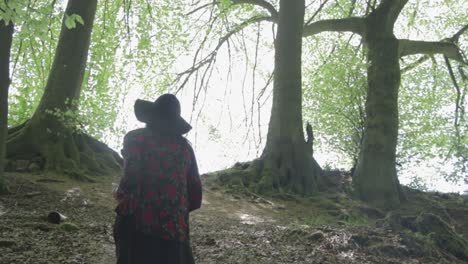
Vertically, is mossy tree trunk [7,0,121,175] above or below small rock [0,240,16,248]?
above

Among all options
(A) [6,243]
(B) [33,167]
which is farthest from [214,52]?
(A) [6,243]

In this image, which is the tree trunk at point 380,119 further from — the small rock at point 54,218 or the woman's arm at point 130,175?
the woman's arm at point 130,175

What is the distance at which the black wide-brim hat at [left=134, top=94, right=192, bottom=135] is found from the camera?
285 centimetres

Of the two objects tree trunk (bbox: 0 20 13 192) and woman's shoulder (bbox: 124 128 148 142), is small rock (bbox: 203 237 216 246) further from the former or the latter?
tree trunk (bbox: 0 20 13 192)

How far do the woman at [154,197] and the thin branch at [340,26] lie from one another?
9695mm

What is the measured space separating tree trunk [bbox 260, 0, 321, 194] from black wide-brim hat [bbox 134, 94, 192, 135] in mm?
6907

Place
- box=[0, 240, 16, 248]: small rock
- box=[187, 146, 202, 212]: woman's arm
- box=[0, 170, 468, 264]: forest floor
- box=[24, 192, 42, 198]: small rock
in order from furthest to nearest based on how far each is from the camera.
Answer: box=[24, 192, 42, 198]: small rock, box=[0, 170, 468, 264]: forest floor, box=[0, 240, 16, 248]: small rock, box=[187, 146, 202, 212]: woman's arm

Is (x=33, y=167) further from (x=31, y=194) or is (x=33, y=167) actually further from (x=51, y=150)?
(x=31, y=194)

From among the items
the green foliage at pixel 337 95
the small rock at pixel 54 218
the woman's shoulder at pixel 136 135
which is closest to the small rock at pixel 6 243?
the small rock at pixel 54 218

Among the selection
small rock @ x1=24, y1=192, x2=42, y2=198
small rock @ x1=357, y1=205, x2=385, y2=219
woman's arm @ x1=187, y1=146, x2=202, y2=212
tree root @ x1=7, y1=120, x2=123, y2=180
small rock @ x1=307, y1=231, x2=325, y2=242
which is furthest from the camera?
small rock @ x1=357, y1=205, x2=385, y2=219

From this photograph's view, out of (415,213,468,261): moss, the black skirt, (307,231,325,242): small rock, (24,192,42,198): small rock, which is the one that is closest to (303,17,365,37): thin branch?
(415,213,468,261): moss

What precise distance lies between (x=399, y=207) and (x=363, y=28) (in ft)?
16.2

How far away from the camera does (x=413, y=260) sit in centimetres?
482

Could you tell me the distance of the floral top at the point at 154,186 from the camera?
2650 millimetres
